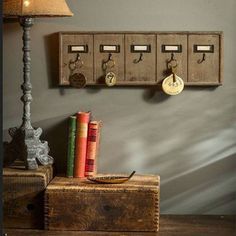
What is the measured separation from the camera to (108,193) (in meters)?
2.97

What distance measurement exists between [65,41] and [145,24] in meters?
0.49

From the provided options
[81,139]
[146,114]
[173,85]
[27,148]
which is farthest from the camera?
[146,114]

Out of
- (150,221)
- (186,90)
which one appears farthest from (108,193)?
(186,90)

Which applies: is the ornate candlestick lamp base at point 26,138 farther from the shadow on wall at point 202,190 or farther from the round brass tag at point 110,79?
the shadow on wall at point 202,190

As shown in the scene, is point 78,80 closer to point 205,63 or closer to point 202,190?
point 205,63

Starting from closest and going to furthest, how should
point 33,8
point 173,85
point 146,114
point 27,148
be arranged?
point 33,8 → point 27,148 → point 173,85 → point 146,114

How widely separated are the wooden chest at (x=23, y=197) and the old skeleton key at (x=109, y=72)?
0.65 m

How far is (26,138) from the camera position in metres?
3.09

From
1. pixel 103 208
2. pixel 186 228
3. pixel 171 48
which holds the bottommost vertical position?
pixel 186 228

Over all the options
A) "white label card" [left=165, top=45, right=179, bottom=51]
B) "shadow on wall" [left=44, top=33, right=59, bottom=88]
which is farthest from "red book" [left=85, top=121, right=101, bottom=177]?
"white label card" [left=165, top=45, right=179, bottom=51]

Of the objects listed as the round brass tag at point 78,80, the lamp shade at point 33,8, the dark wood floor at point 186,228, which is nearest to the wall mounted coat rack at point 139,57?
the round brass tag at point 78,80

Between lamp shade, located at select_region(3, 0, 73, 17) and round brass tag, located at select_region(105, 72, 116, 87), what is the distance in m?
0.50

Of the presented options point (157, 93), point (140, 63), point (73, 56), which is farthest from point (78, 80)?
point (157, 93)

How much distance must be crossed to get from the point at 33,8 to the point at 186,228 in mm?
1455
